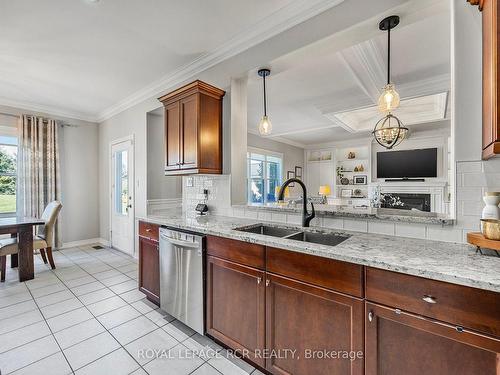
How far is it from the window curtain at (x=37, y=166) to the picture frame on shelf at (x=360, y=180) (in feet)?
23.6

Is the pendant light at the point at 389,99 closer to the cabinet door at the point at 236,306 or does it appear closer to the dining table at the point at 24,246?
the cabinet door at the point at 236,306

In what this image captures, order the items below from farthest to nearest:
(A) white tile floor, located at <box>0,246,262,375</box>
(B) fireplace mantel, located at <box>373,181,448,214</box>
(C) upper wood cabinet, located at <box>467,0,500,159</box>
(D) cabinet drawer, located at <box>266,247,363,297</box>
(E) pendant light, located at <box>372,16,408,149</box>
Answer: (B) fireplace mantel, located at <box>373,181,448,214</box> → (E) pendant light, located at <box>372,16,408,149</box> → (A) white tile floor, located at <box>0,246,262,375</box> → (D) cabinet drawer, located at <box>266,247,363,297</box> → (C) upper wood cabinet, located at <box>467,0,500,159</box>

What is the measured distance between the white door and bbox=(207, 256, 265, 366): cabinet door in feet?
9.24

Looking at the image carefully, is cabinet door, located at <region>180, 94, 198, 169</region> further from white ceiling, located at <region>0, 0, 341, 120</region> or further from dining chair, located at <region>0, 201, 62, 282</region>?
dining chair, located at <region>0, 201, 62, 282</region>

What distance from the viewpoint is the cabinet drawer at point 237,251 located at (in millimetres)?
1570

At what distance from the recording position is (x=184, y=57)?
2814mm

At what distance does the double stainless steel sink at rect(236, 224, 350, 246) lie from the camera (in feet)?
5.76

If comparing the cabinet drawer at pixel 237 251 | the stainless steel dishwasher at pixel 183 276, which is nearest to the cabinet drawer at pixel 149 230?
the stainless steel dishwasher at pixel 183 276

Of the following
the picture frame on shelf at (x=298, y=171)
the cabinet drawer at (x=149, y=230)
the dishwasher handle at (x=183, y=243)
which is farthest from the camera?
the picture frame on shelf at (x=298, y=171)

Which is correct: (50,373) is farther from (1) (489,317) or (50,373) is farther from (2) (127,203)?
(2) (127,203)

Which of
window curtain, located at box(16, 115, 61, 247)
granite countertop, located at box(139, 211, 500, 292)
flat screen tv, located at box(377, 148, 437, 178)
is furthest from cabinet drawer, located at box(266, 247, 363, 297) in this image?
flat screen tv, located at box(377, 148, 437, 178)

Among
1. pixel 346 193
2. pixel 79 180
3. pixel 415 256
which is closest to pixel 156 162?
pixel 79 180

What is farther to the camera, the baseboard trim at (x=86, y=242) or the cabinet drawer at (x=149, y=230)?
the baseboard trim at (x=86, y=242)

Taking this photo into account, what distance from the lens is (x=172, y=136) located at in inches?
111
